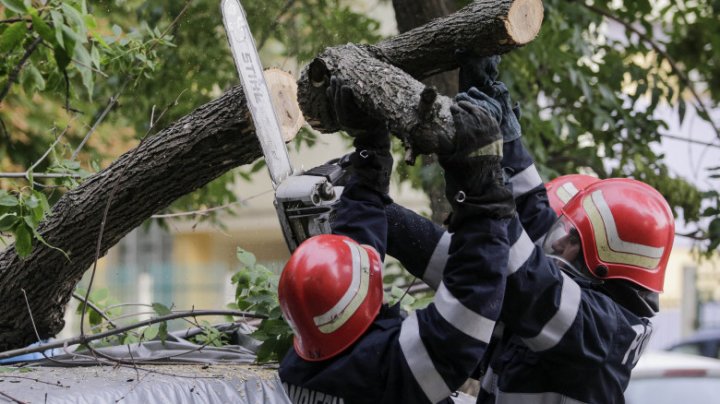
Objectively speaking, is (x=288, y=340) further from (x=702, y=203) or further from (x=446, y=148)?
(x=702, y=203)

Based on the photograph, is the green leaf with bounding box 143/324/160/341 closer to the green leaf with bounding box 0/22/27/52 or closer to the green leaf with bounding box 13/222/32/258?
the green leaf with bounding box 13/222/32/258

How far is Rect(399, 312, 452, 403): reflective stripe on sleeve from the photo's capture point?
2.26 metres

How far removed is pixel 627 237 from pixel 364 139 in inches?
32.6

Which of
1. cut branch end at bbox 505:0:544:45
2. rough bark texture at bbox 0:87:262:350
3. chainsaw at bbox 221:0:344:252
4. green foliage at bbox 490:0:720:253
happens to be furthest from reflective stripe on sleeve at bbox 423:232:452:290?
green foliage at bbox 490:0:720:253

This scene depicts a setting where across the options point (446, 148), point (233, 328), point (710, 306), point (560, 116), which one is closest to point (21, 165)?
point (233, 328)

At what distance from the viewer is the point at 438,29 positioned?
3.14 metres

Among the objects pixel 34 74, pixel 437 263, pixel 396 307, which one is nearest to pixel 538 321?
pixel 396 307

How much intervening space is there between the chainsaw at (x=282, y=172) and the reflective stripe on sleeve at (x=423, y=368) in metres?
0.48

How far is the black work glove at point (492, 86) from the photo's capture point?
2.69 m

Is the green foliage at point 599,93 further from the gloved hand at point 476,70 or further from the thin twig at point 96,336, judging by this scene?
the thin twig at point 96,336

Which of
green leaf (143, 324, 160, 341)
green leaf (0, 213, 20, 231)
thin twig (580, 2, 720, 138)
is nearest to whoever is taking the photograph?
green leaf (0, 213, 20, 231)

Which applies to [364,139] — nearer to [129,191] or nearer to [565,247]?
[565,247]

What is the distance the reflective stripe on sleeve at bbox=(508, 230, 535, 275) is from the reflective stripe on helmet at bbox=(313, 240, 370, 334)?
38 centimetres

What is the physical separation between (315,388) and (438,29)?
4.45 feet
